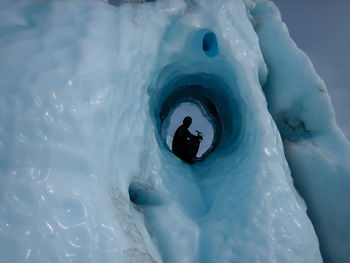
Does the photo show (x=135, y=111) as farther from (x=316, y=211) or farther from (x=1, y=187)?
(x=316, y=211)

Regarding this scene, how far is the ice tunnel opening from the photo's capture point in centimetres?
300

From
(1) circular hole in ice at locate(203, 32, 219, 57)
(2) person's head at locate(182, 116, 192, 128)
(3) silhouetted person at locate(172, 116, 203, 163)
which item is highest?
(1) circular hole in ice at locate(203, 32, 219, 57)

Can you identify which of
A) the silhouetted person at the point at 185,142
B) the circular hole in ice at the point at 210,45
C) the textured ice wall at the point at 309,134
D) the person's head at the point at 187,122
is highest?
the circular hole in ice at the point at 210,45

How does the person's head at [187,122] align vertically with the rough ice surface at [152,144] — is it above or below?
below

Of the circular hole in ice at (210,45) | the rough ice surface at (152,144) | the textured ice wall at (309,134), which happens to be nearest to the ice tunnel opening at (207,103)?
the rough ice surface at (152,144)

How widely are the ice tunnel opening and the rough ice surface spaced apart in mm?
38

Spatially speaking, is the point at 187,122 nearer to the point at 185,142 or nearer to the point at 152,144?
the point at 185,142

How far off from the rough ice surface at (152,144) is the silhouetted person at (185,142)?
1.68 ft

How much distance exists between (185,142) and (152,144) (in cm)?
143

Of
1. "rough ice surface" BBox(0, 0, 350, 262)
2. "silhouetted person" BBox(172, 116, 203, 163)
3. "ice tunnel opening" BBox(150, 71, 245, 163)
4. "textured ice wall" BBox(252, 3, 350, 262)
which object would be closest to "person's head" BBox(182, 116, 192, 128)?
"silhouetted person" BBox(172, 116, 203, 163)

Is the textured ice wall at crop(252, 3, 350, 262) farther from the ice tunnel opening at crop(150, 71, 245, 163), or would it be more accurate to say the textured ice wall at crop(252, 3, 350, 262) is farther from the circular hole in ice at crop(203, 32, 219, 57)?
the circular hole in ice at crop(203, 32, 219, 57)

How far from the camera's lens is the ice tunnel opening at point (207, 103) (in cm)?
300

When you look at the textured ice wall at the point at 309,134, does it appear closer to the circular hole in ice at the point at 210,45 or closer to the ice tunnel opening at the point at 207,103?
the ice tunnel opening at the point at 207,103

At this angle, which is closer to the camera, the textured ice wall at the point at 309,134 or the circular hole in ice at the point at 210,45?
the textured ice wall at the point at 309,134
